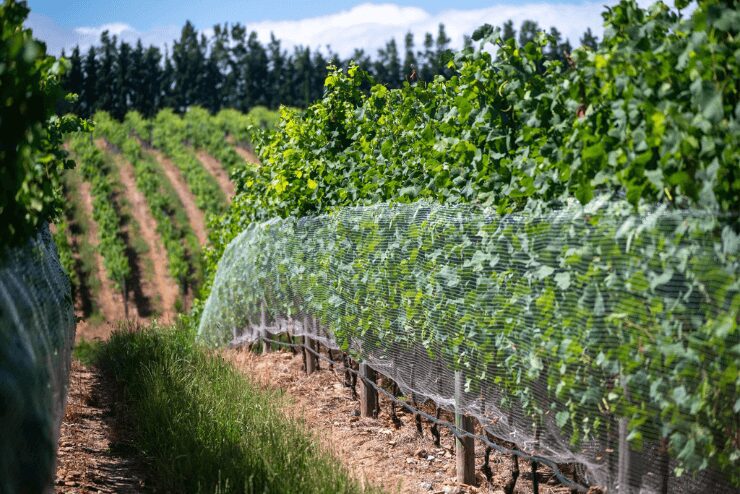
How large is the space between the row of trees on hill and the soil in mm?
61677

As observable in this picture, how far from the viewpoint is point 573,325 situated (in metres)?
3.97

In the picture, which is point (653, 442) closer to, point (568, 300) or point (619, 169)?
point (568, 300)

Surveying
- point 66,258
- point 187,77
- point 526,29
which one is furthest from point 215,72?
point 66,258

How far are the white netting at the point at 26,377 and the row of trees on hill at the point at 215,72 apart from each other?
64.8 meters

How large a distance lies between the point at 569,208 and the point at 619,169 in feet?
1.23

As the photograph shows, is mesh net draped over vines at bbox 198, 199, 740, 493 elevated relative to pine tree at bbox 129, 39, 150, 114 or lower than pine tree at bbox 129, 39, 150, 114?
lower

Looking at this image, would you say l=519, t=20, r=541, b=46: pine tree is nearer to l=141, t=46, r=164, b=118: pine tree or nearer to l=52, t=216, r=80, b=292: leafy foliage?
l=141, t=46, r=164, b=118: pine tree

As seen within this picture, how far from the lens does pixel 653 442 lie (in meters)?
3.62

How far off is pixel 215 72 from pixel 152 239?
69282mm

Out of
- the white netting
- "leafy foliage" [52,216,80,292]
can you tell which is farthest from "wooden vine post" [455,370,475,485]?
"leafy foliage" [52,216,80,292]

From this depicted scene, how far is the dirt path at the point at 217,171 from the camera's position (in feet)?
131

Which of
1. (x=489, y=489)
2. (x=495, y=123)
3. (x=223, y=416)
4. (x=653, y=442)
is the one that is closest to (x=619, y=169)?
(x=653, y=442)

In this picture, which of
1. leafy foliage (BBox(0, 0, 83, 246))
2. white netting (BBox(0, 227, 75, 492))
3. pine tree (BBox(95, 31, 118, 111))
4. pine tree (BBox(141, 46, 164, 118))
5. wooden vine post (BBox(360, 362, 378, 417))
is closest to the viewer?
white netting (BBox(0, 227, 75, 492))

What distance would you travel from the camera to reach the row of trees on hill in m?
72.2
